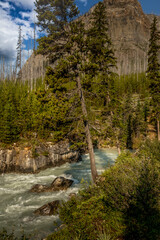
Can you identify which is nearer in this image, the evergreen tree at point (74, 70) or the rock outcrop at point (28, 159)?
the evergreen tree at point (74, 70)

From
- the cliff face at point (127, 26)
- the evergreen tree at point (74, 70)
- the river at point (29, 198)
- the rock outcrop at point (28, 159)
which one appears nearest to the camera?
the river at point (29, 198)

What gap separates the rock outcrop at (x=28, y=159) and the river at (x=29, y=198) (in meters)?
0.80

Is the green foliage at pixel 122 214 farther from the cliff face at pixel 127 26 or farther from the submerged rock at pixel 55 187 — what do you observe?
the cliff face at pixel 127 26

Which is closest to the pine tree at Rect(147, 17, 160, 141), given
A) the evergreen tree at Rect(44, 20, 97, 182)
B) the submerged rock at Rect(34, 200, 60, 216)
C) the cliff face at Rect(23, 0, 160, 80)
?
the evergreen tree at Rect(44, 20, 97, 182)

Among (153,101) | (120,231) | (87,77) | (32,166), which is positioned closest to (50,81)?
→ (87,77)

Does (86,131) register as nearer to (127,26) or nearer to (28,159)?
(28,159)

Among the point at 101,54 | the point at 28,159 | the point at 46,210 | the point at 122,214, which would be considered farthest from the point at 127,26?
the point at 122,214

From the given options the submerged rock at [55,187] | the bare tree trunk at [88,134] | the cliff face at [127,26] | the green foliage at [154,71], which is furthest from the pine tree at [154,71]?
the cliff face at [127,26]

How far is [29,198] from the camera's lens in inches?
465

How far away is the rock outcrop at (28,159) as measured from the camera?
17.5 m

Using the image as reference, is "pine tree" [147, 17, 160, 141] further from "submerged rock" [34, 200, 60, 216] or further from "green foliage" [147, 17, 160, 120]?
"submerged rock" [34, 200, 60, 216]

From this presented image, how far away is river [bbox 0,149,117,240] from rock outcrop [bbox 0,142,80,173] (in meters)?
0.80

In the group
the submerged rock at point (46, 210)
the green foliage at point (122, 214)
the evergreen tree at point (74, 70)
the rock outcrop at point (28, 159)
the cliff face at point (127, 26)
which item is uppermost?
the cliff face at point (127, 26)

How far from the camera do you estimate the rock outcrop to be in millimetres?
17547
